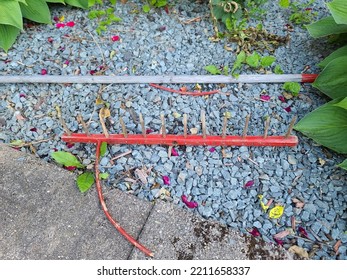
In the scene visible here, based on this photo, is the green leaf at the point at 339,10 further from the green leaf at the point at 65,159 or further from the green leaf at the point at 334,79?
the green leaf at the point at 65,159

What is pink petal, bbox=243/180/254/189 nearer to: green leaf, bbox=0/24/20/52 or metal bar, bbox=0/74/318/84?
metal bar, bbox=0/74/318/84

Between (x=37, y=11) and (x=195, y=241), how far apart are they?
1.76 metres

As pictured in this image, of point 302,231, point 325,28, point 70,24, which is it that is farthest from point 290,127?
point 70,24

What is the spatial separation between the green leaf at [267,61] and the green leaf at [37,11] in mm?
1366

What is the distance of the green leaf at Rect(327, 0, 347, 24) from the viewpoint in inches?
72.1

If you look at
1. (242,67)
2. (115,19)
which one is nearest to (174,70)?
(242,67)

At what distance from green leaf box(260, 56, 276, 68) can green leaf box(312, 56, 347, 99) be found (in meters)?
0.29

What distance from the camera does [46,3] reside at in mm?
2502

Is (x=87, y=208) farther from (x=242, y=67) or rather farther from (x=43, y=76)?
(x=242, y=67)

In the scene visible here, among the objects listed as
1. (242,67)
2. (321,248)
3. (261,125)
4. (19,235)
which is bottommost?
(19,235)

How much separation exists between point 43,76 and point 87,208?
890 mm

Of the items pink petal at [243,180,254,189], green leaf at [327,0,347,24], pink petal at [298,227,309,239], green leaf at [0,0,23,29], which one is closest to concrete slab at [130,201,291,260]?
pink petal at [298,227,309,239]

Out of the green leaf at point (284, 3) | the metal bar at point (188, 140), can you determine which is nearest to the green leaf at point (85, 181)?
the metal bar at point (188, 140)

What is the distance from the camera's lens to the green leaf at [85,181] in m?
1.77
